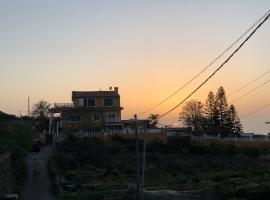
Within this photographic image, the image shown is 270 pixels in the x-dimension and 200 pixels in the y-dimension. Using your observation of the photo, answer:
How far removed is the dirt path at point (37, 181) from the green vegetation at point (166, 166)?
1.63 m

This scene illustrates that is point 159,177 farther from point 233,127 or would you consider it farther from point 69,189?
point 233,127

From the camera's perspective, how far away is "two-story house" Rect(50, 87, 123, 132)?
330 feet

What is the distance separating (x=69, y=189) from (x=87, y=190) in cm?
131

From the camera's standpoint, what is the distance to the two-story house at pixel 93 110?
10044cm

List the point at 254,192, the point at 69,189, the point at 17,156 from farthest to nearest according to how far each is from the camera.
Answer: the point at 17,156, the point at 69,189, the point at 254,192

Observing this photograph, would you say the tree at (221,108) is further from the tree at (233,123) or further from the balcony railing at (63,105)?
the balcony railing at (63,105)

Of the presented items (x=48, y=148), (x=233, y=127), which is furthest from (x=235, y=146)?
(x=233, y=127)

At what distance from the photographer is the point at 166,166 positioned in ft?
218

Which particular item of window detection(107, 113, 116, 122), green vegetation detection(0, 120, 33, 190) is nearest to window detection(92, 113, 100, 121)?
window detection(107, 113, 116, 122)

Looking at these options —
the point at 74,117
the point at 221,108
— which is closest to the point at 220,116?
the point at 221,108

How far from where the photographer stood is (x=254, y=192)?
35.2 metres

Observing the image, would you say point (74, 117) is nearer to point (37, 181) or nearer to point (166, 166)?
point (166, 166)

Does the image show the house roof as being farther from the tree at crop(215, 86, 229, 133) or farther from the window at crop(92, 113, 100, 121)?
the tree at crop(215, 86, 229, 133)

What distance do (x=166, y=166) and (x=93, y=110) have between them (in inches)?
1550
